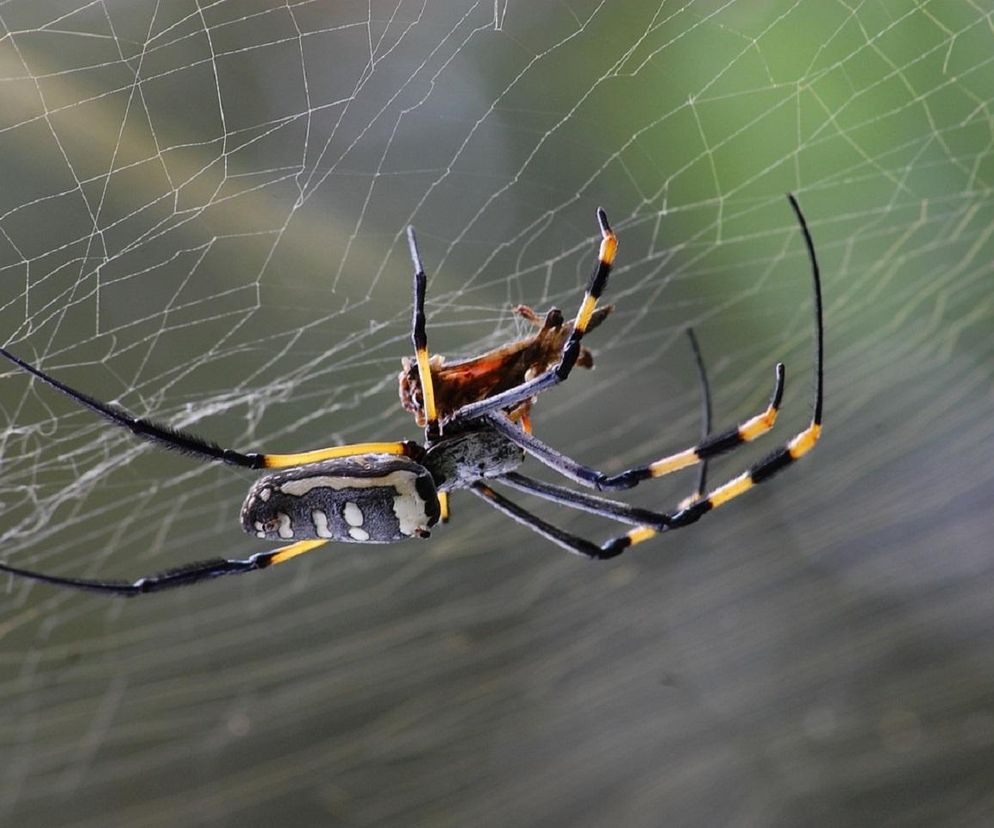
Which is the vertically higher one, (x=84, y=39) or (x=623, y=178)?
(x=623, y=178)

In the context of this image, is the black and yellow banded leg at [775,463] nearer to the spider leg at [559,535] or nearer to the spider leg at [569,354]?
the spider leg at [559,535]

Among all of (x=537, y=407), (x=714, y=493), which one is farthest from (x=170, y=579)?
(x=537, y=407)

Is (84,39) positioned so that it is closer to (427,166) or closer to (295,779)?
(427,166)

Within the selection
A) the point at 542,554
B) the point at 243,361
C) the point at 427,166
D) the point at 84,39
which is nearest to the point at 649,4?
the point at 427,166

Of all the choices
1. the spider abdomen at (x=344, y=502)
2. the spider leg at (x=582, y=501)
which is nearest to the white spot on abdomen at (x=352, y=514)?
the spider abdomen at (x=344, y=502)

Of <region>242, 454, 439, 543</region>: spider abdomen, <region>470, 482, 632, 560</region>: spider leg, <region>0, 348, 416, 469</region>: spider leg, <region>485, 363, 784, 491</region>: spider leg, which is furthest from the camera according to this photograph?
<region>470, 482, 632, 560</region>: spider leg

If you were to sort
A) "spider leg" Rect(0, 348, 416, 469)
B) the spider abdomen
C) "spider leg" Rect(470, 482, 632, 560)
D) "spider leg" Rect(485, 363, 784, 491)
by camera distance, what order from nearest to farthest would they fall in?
"spider leg" Rect(0, 348, 416, 469) → the spider abdomen → "spider leg" Rect(485, 363, 784, 491) → "spider leg" Rect(470, 482, 632, 560)

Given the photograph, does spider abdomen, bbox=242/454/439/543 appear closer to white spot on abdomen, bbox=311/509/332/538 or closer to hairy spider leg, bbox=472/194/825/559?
white spot on abdomen, bbox=311/509/332/538

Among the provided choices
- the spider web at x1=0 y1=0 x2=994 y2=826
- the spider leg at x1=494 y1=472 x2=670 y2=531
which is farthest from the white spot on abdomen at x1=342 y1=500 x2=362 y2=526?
the spider web at x1=0 y1=0 x2=994 y2=826
